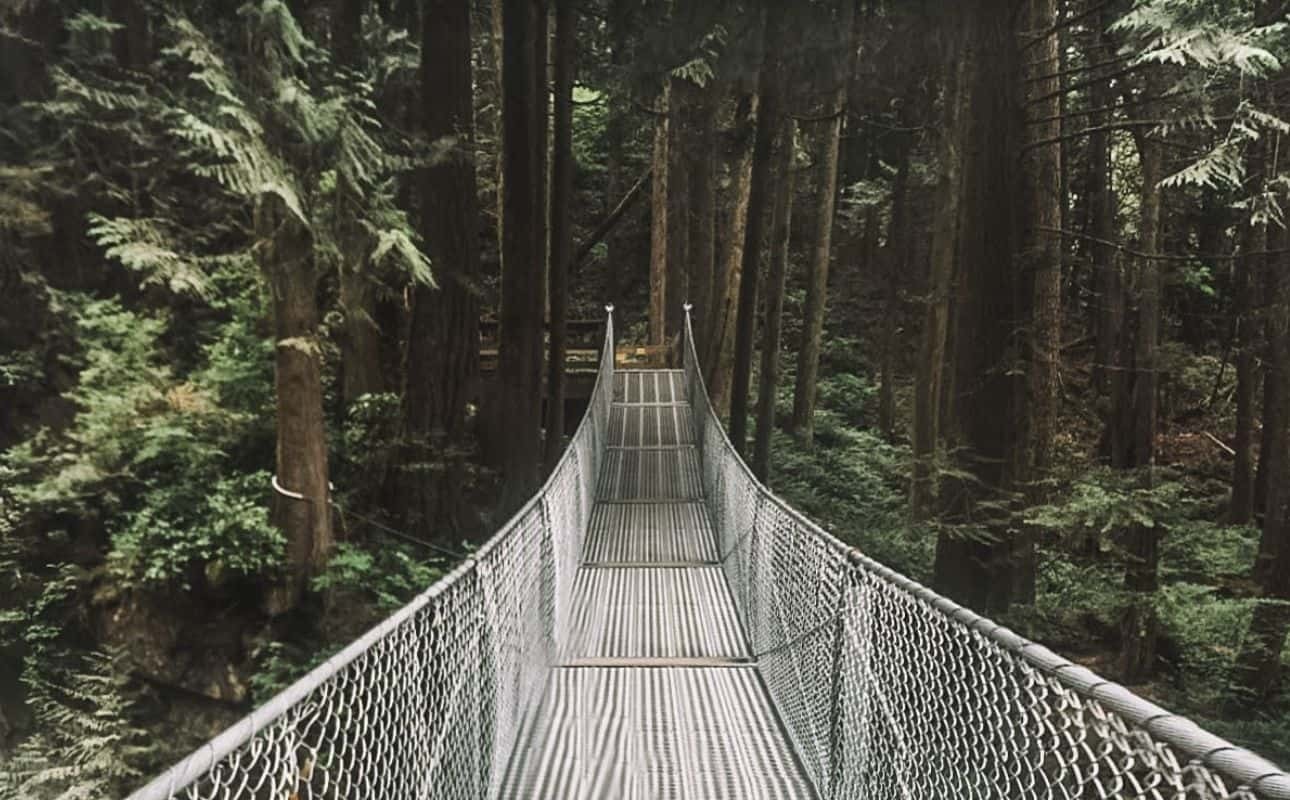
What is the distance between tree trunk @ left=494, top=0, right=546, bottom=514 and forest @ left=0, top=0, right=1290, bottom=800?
0.03 metres

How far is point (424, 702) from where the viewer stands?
192 centimetres

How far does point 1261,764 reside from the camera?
860 mm

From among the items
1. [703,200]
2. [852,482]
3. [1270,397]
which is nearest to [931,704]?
[1270,397]

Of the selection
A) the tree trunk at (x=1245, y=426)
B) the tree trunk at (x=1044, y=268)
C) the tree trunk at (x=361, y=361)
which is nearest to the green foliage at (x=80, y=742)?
the tree trunk at (x=361, y=361)

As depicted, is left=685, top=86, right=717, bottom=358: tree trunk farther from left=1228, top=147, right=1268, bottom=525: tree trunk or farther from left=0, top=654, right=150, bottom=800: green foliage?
left=0, top=654, right=150, bottom=800: green foliage

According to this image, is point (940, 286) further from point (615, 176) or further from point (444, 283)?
point (615, 176)

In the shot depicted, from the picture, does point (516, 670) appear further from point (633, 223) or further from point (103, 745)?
point (633, 223)

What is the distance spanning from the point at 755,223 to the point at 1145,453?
12.8 feet

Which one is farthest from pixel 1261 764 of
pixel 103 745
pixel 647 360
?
pixel 647 360

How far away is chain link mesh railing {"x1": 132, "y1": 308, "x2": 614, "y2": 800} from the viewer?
47.4 inches

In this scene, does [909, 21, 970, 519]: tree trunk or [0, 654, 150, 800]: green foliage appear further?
[909, 21, 970, 519]: tree trunk

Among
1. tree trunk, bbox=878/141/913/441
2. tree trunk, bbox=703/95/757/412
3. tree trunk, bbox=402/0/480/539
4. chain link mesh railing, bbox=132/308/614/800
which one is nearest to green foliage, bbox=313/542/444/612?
tree trunk, bbox=402/0/480/539

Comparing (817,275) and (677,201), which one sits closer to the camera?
(817,275)

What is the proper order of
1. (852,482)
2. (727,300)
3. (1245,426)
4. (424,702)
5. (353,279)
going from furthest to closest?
(727,300)
(852,482)
(1245,426)
(353,279)
(424,702)
